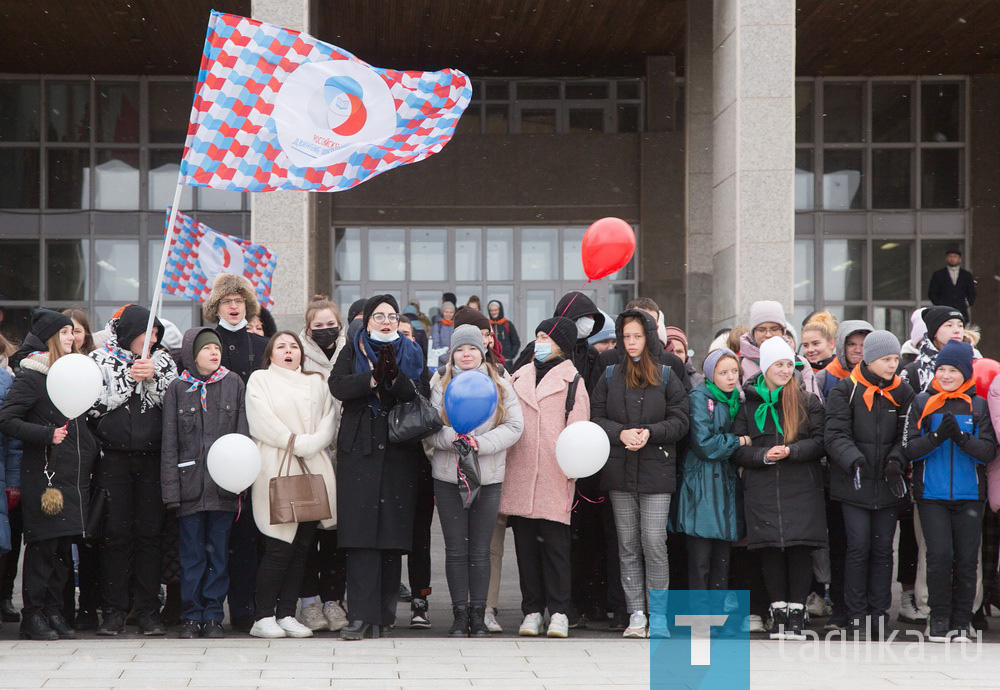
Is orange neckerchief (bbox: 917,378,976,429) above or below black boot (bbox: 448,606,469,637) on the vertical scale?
above

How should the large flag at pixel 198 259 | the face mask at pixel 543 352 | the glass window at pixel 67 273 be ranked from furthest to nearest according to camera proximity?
the glass window at pixel 67 273, the large flag at pixel 198 259, the face mask at pixel 543 352

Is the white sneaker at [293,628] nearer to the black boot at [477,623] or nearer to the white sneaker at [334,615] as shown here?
the white sneaker at [334,615]

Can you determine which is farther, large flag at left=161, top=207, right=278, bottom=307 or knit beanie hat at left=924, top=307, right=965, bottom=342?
large flag at left=161, top=207, right=278, bottom=307

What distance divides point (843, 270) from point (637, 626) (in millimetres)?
19736

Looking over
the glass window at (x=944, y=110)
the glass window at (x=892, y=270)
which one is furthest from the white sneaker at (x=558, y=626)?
the glass window at (x=944, y=110)

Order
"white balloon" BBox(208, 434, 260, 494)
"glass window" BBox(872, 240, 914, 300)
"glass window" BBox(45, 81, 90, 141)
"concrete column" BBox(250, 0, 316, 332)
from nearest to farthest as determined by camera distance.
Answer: "white balloon" BBox(208, 434, 260, 494) < "concrete column" BBox(250, 0, 316, 332) < "glass window" BBox(45, 81, 90, 141) < "glass window" BBox(872, 240, 914, 300)

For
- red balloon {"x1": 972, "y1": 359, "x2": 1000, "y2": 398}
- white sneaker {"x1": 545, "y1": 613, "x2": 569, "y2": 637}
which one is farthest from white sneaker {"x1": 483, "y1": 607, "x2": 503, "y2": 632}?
red balloon {"x1": 972, "y1": 359, "x2": 1000, "y2": 398}

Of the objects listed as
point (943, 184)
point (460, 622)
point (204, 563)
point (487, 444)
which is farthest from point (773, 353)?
point (943, 184)

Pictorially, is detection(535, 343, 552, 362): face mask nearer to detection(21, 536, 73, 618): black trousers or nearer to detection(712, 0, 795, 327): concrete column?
detection(21, 536, 73, 618): black trousers

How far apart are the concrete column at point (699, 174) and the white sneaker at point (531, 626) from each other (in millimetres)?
12880

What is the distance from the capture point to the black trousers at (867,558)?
7.70m

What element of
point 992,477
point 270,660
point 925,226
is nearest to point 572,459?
point 270,660

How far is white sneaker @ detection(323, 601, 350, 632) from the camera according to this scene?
7.91 m

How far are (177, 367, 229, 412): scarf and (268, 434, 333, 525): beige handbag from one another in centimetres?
73
